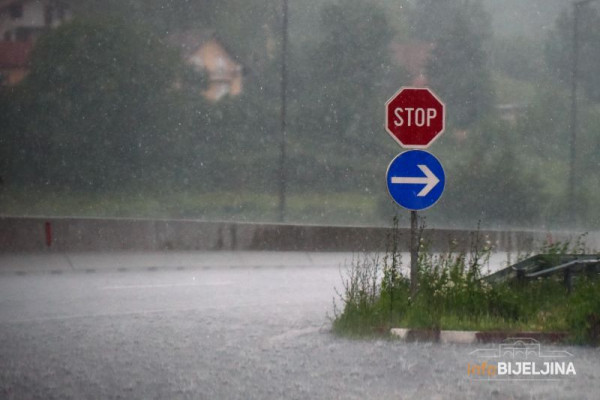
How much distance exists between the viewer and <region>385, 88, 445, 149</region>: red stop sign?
382 inches

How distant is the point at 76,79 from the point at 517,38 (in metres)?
23.6

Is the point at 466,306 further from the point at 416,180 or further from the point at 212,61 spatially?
the point at 212,61

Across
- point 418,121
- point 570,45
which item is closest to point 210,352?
point 418,121

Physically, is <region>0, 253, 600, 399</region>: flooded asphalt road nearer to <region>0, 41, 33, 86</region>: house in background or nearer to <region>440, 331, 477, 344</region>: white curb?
<region>440, 331, 477, 344</region>: white curb

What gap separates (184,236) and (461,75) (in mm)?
31774

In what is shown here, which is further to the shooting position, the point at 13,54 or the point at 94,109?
the point at 13,54

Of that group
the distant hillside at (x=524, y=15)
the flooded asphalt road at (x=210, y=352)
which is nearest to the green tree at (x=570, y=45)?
the distant hillside at (x=524, y=15)

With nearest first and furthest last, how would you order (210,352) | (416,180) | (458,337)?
(210,352) → (458,337) → (416,180)

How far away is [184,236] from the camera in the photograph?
60.7ft

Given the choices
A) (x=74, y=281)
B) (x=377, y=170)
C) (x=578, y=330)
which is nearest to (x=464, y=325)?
(x=578, y=330)

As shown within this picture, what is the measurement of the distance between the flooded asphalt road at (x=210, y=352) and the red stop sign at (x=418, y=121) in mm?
2021

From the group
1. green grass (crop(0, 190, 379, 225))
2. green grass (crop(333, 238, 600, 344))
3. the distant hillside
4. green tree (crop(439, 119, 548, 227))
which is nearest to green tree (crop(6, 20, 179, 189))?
green grass (crop(0, 190, 379, 225))

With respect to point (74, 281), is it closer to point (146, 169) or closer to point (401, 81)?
point (146, 169)

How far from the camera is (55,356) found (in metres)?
8.01
